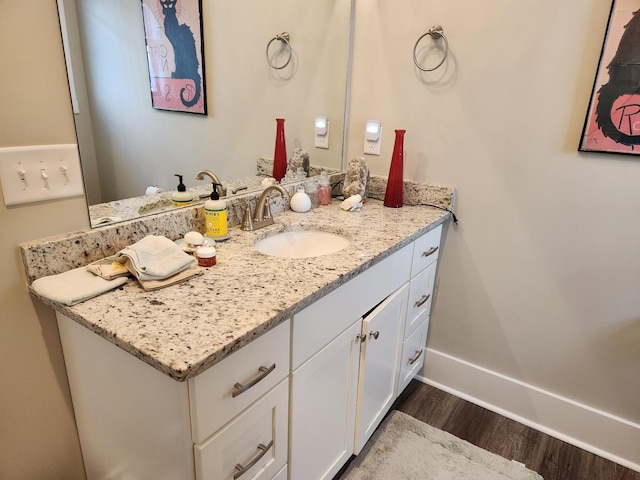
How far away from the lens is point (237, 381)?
2.81 feet

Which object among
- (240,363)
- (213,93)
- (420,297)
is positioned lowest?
(420,297)

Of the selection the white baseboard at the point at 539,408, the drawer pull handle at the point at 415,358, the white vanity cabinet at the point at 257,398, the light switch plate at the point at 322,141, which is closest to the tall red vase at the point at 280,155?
the light switch plate at the point at 322,141

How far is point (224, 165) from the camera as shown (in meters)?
1.50

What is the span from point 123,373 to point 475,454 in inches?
55.8

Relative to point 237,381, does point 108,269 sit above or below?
above

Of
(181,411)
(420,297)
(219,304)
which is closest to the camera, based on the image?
(181,411)

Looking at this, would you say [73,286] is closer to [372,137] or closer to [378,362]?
[378,362]

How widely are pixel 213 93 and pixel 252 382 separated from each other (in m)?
1.00

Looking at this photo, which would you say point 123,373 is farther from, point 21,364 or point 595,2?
point 595,2

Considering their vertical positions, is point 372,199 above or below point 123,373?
above

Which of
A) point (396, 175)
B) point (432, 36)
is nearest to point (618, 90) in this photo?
point (432, 36)

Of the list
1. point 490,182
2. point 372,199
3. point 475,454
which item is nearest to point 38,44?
point 372,199

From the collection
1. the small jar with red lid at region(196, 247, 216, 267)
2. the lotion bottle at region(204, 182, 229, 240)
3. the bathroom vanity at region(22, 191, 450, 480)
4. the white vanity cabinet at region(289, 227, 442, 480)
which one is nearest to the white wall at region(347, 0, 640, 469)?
the white vanity cabinet at region(289, 227, 442, 480)

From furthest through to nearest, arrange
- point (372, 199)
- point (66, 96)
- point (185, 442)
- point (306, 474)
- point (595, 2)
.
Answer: point (372, 199) → point (595, 2) → point (306, 474) → point (66, 96) → point (185, 442)
